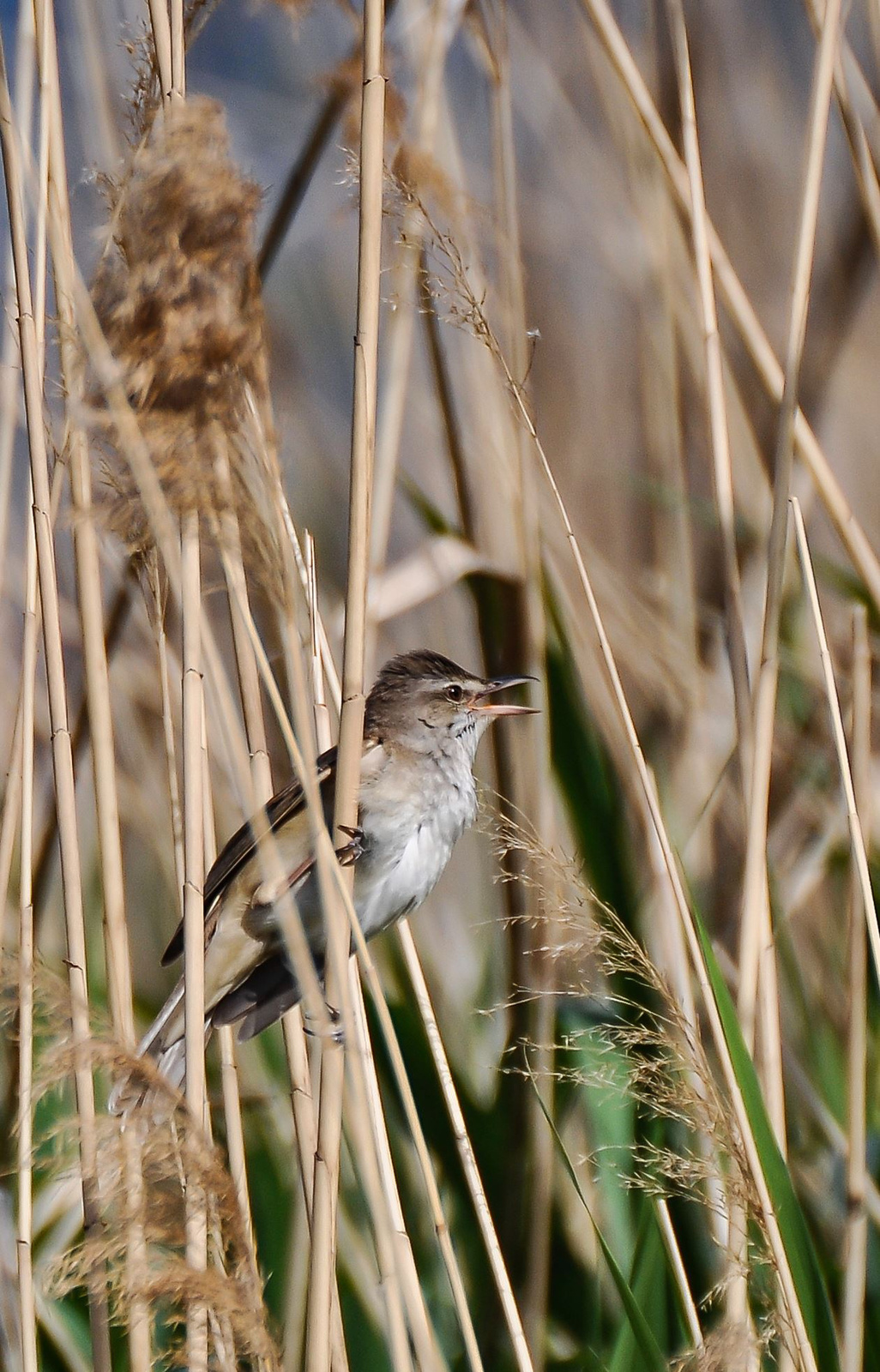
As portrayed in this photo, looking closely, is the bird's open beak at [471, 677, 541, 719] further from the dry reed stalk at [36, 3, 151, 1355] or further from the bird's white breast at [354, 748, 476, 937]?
the dry reed stalk at [36, 3, 151, 1355]

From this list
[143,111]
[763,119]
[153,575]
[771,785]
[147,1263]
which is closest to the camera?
[147,1263]

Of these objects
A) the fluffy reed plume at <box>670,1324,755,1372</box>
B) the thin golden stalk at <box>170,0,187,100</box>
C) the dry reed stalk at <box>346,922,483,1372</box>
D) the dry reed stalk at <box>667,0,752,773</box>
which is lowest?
the fluffy reed plume at <box>670,1324,755,1372</box>

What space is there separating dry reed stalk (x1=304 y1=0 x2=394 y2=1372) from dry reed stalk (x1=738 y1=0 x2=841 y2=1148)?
0.69 metres

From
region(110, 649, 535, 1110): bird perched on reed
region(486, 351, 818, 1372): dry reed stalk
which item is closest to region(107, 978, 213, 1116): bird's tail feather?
region(110, 649, 535, 1110): bird perched on reed

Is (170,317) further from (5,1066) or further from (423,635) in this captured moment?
(5,1066)

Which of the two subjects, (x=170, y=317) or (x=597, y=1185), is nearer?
(x=170, y=317)

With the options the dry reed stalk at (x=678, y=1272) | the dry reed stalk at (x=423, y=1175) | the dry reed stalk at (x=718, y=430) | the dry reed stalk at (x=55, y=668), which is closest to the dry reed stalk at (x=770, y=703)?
the dry reed stalk at (x=718, y=430)

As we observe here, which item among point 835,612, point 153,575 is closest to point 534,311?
point 835,612

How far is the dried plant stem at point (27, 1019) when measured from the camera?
1.49 m

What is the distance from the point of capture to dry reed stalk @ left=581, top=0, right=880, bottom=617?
195 centimetres

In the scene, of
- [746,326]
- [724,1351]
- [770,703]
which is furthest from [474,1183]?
[746,326]

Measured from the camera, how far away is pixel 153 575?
5.39 feet

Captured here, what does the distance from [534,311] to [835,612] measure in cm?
108

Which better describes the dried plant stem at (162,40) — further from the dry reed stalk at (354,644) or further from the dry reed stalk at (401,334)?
the dry reed stalk at (401,334)
